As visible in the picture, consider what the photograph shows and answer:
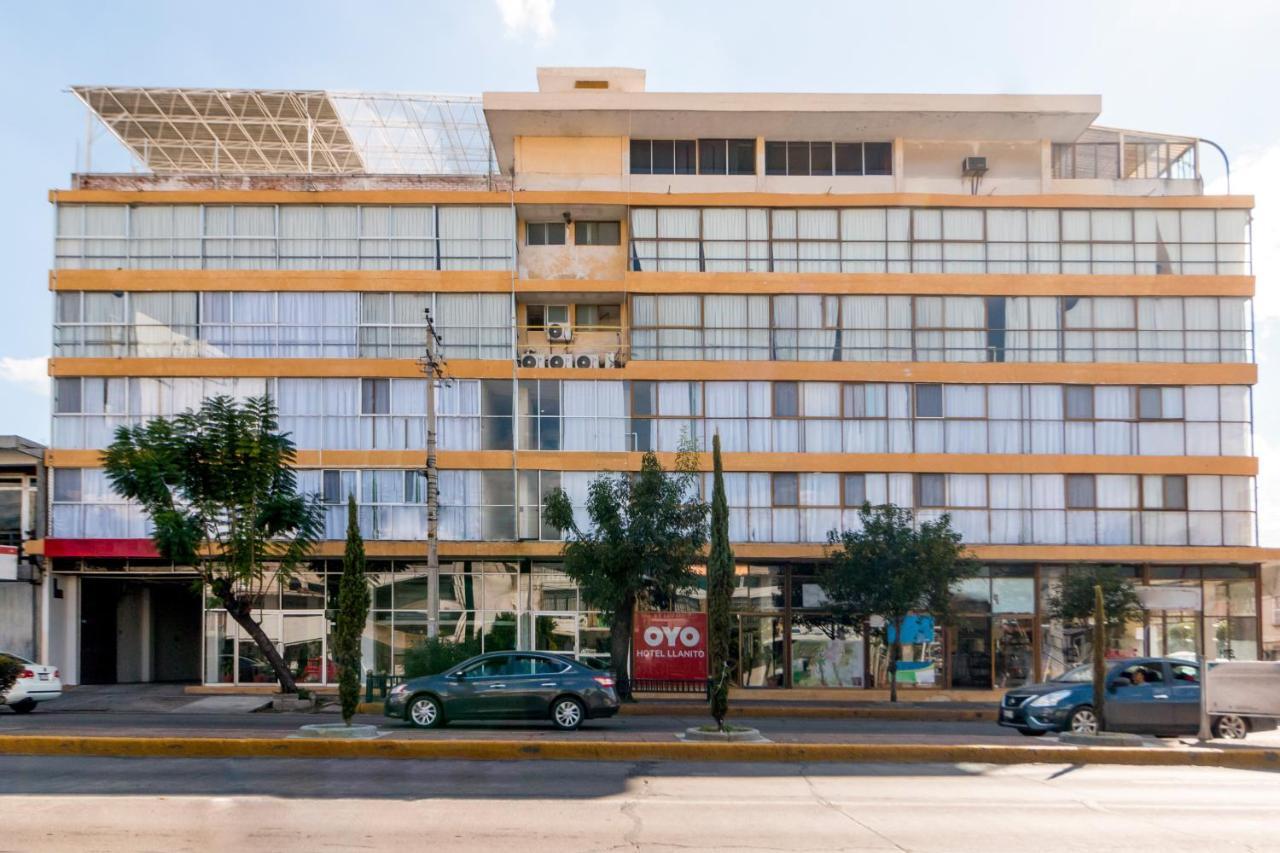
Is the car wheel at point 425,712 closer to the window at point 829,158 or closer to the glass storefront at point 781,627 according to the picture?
the glass storefront at point 781,627

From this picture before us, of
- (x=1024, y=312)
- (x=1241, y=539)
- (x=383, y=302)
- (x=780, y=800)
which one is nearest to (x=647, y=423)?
(x=383, y=302)

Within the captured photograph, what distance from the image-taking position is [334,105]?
37.0 m

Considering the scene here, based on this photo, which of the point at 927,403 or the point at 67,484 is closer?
the point at 67,484

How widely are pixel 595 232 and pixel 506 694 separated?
18455 millimetres

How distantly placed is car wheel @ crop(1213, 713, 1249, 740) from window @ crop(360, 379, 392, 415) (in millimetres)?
21371

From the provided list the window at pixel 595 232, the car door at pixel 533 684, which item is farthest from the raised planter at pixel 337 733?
the window at pixel 595 232

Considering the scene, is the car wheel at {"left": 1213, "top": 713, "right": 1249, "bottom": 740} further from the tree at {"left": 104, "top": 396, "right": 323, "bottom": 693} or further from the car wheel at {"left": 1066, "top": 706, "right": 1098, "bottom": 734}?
the tree at {"left": 104, "top": 396, "right": 323, "bottom": 693}

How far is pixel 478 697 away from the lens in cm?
2092

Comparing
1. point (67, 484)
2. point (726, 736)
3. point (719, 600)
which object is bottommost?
point (726, 736)

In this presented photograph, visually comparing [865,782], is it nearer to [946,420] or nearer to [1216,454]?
[946,420]

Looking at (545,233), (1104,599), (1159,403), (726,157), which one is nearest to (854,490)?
(1104,599)

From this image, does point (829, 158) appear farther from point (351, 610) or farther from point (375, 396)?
point (351, 610)

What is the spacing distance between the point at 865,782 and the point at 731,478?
1923 centimetres

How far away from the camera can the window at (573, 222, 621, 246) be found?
119 feet
